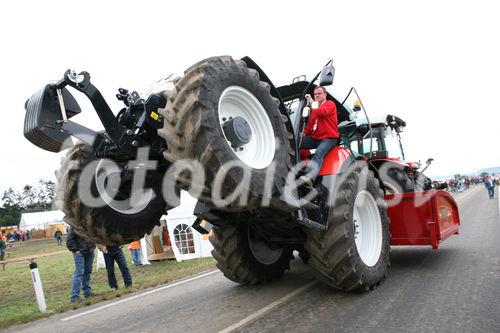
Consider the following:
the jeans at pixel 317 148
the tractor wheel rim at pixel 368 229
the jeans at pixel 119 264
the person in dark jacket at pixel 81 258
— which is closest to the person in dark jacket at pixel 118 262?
the jeans at pixel 119 264

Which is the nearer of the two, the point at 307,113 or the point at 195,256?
the point at 307,113

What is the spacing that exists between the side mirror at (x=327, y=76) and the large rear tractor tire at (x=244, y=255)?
7.70ft

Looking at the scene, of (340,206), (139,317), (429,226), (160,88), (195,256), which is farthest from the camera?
(195,256)

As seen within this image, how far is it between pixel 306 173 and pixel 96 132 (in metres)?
2.43

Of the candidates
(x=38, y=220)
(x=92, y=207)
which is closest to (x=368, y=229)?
(x=92, y=207)

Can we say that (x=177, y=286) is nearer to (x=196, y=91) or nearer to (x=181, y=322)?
(x=181, y=322)

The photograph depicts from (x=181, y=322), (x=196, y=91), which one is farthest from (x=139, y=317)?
(x=196, y=91)

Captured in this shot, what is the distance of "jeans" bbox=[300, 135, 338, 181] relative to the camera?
191 inches

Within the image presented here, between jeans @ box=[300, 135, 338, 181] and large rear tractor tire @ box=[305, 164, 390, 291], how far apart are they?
36 centimetres

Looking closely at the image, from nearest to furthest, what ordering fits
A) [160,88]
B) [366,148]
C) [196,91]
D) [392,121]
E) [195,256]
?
[196,91] → [160,88] → [366,148] → [392,121] → [195,256]

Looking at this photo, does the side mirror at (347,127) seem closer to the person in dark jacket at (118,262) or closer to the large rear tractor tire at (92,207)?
the large rear tractor tire at (92,207)

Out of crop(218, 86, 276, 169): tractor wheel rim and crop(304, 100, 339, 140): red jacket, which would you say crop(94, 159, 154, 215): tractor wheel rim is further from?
crop(304, 100, 339, 140): red jacket

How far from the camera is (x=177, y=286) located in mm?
7359

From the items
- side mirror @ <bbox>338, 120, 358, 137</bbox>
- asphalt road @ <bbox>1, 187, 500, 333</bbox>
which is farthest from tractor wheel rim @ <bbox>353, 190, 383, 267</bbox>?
side mirror @ <bbox>338, 120, 358, 137</bbox>
